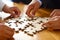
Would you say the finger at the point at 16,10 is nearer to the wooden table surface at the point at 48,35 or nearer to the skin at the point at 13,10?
the skin at the point at 13,10

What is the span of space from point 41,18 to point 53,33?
25 centimetres

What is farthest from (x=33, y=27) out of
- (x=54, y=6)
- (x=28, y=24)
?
(x=54, y=6)

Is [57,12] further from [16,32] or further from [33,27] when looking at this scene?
[16,32]

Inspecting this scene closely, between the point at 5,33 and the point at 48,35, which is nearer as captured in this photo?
the point at 5,33

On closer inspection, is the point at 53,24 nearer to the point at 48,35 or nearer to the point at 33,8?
the point at 48,35

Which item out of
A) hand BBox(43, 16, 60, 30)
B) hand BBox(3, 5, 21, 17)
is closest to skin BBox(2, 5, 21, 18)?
hand BBox(3, 5, 21, 17)

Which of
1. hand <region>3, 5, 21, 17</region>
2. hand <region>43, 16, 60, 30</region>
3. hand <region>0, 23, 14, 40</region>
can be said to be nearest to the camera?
hand <region>0, 23, 14, 40</region>

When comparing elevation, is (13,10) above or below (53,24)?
above

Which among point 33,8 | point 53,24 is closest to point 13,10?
point 33,8

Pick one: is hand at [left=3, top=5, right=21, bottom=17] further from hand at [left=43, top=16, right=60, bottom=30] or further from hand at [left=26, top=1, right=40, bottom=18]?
hand at [left=43, top=16, right=60, bottom=30]

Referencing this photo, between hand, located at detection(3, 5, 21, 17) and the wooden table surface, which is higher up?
hand, located at detection(3, 5, 21, 17)

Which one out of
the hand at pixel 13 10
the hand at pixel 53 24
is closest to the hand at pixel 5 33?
the hand at pixel 53 24

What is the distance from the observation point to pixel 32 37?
3.00 feet

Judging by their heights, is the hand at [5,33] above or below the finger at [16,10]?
below
